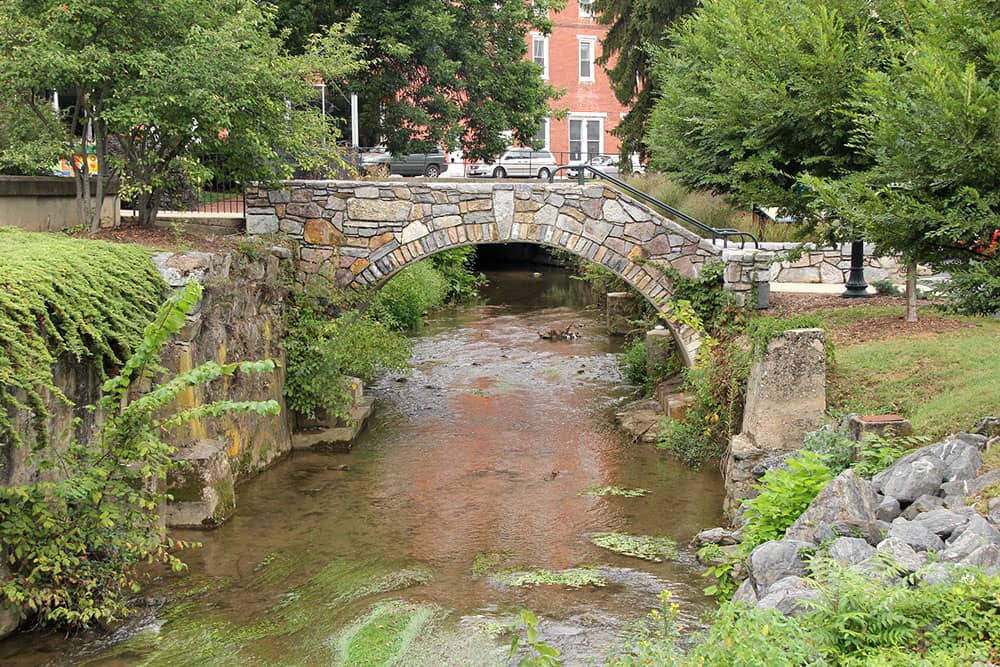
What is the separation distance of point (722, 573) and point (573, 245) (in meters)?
7.19

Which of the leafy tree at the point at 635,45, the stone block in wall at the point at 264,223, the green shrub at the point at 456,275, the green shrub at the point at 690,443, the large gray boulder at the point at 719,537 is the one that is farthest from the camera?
the green shrub at the point at 456,275

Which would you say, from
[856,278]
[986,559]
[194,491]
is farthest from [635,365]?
[986,559]

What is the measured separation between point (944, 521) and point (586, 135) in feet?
111

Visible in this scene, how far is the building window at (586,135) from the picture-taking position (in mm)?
39469

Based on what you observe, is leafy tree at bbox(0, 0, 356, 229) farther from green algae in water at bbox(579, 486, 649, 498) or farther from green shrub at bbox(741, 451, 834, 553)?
green shrub at bbox(741, 451, 834, 553)

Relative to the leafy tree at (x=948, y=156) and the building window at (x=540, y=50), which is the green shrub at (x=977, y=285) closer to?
the leafy tree at (x=948, y=156)

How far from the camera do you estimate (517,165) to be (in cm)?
3309

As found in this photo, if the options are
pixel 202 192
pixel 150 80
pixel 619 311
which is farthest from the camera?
pixel 619 311

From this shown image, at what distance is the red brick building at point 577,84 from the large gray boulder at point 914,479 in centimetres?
3123

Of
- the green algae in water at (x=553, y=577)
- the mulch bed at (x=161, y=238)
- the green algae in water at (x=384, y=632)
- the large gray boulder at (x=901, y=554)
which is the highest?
the mulch bed at (x=161, y=238)

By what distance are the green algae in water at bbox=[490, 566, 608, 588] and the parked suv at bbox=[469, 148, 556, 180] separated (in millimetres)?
22653

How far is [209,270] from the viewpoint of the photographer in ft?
39.1

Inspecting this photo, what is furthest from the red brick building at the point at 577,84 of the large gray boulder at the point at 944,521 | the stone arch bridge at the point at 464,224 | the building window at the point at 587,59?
the large gray boulder at the point at 944,521

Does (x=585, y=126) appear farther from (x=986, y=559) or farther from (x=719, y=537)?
(x=986, y=559)
